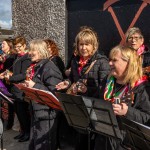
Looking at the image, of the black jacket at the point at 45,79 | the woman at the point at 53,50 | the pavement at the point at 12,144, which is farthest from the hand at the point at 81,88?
the pavement at the point at 12,144

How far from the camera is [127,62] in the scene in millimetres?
2613

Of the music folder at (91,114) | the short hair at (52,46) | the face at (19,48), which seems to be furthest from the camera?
the face at (19,48)

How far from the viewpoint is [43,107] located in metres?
3.71

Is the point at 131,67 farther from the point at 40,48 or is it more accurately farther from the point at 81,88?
the point at 40,48

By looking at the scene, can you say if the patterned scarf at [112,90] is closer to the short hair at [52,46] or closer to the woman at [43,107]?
the woman at [43,107]

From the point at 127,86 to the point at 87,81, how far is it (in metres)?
0.80

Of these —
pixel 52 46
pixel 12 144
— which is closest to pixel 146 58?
pixel 52 46

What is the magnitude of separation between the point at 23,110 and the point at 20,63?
2.60 feet

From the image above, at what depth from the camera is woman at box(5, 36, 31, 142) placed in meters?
4.80

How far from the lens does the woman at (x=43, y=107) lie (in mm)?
3650

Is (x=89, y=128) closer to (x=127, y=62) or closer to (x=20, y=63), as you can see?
(x=127, y=62)

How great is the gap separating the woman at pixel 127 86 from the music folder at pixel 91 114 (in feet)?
0.37

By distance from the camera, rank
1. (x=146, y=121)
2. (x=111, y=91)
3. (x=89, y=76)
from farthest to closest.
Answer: (x=89, y=76), (x=111, y=91), (x=146, y=121)

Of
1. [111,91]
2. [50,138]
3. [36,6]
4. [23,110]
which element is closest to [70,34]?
[36,6]
